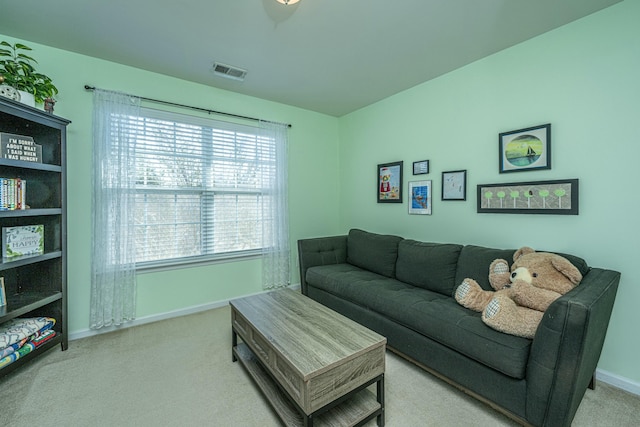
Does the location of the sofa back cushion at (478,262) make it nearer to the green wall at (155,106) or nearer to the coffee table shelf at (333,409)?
the coffee table shelf at (333,409)

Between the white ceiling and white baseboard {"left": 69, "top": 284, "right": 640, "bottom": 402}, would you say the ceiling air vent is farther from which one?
white baseboard {"left": 69, "top": 284, "right": 640, "bottom": 402}

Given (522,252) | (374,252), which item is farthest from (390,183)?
(522,252)

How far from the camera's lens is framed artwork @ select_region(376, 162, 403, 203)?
10.4 feet

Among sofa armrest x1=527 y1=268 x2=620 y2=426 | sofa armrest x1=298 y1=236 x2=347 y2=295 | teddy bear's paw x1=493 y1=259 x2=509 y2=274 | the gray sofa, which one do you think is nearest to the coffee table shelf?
the gray sofa

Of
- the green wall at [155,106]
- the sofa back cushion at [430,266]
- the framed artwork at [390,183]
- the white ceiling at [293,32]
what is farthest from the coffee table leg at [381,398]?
the white ceiling at [293,32]

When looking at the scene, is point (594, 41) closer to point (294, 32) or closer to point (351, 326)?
point (294, 32)

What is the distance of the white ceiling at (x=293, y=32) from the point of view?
1784 mm

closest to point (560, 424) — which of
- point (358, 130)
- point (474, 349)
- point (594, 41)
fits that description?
point (474, 349)

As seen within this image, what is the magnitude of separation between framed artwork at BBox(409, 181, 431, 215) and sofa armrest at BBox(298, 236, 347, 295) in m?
0.96

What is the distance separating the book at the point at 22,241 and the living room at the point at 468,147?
248 mm

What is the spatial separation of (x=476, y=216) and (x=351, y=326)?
1.68 metres

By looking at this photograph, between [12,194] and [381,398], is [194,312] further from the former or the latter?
[381,398]

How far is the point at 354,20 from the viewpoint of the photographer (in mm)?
1916

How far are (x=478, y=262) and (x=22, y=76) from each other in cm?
371
